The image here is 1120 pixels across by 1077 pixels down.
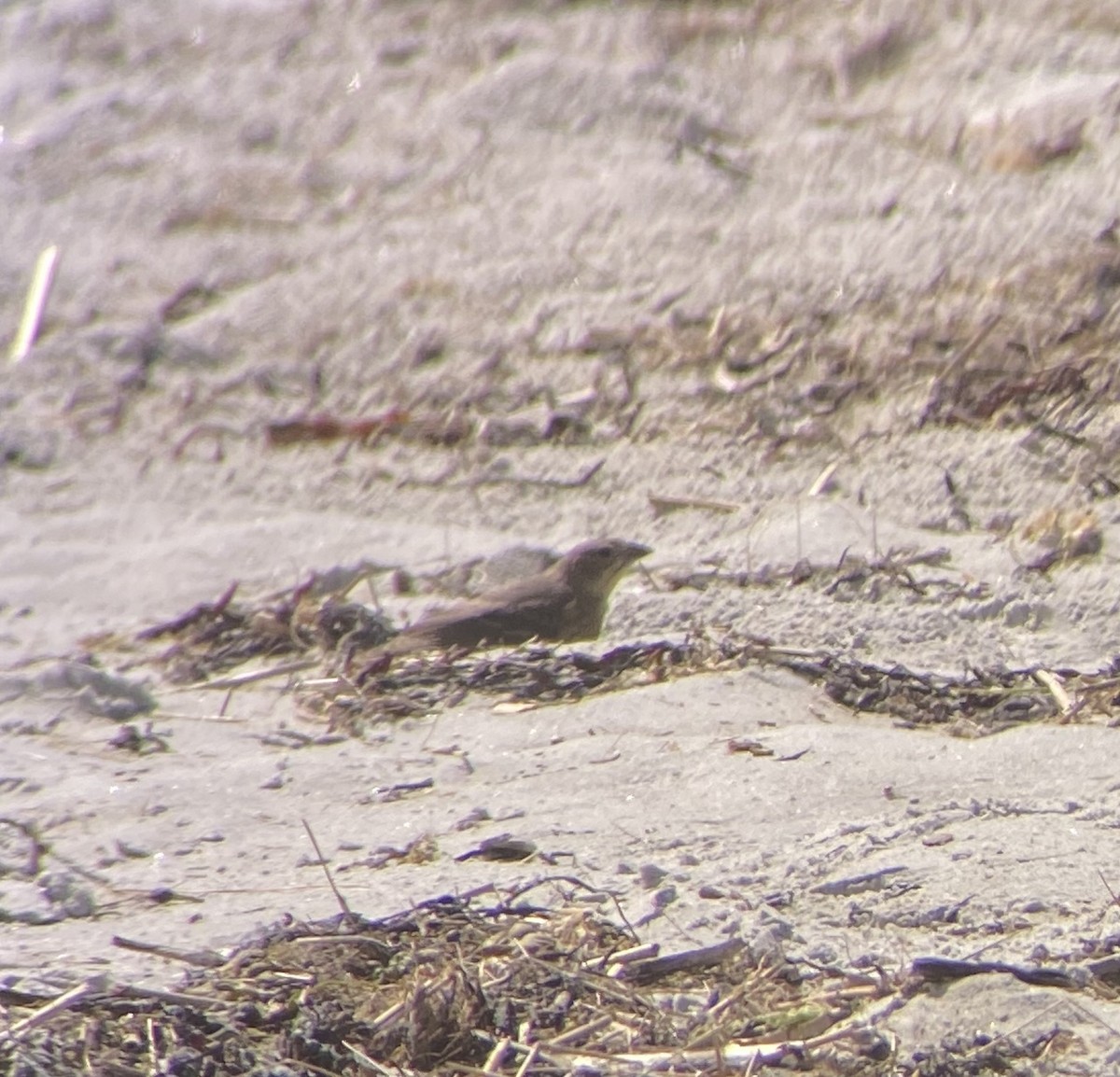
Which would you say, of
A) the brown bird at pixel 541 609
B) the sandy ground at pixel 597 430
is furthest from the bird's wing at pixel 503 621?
the sandy ground at pixel 597 430

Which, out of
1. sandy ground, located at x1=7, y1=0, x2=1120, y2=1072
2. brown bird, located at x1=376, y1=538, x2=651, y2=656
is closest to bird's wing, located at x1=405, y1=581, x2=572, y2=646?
brown bird, located at x1=376, y1=538, x2=651, y2=656

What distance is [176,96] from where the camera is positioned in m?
6.13

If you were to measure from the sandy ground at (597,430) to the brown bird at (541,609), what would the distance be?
8 cm

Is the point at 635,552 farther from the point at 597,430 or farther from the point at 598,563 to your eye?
the point at 597,430

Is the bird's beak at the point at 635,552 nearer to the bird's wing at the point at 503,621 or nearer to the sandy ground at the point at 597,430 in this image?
the sandy ground at the point at 597,430

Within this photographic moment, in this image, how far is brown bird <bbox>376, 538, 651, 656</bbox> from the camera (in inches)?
166

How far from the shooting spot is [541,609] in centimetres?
428

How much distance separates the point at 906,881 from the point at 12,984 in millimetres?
1271

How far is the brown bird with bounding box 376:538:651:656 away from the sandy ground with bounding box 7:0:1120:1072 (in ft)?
0.26

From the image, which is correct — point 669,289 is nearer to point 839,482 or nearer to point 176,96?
point 839,482

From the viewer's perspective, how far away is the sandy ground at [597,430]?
3.06 m

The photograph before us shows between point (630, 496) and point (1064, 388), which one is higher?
point (1064, 388)

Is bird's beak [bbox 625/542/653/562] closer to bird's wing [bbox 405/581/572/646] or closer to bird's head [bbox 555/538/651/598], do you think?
bird's head [bbox 555/538/651/598]

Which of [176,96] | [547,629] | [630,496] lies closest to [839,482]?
[630,496]
